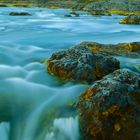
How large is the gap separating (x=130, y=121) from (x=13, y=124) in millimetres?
3219

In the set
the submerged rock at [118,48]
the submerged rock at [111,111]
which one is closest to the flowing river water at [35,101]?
the submerged rock at [111,111]

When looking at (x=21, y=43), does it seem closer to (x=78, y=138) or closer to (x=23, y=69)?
(x=23, y=69)

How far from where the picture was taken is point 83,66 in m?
11.9

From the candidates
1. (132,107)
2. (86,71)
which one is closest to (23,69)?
(86,71)

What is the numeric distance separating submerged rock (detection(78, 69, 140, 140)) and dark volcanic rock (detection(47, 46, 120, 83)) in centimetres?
252

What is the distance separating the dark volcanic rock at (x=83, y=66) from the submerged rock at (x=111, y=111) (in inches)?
99.1

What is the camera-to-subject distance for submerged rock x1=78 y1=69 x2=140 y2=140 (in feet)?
27.6

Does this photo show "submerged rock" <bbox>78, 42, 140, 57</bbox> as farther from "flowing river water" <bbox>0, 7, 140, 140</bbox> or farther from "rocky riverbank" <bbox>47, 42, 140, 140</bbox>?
"rocky riverbank" <bbox>47, 42, 140, 140</bbox>

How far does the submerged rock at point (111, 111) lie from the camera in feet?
27.6

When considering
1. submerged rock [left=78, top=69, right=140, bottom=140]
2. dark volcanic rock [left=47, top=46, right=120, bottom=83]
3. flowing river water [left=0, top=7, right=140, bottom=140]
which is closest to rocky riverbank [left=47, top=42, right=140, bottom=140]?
submerged rock [left=78, top=69, right=140, bottom=140]

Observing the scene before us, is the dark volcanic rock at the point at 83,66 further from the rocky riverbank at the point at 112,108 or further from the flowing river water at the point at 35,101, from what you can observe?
the rocky riverbank at the point at 112,108

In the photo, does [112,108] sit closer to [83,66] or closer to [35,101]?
[35,101]

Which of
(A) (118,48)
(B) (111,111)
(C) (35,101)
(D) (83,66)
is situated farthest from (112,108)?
(A) (118,48)

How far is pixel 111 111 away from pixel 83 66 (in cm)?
358
